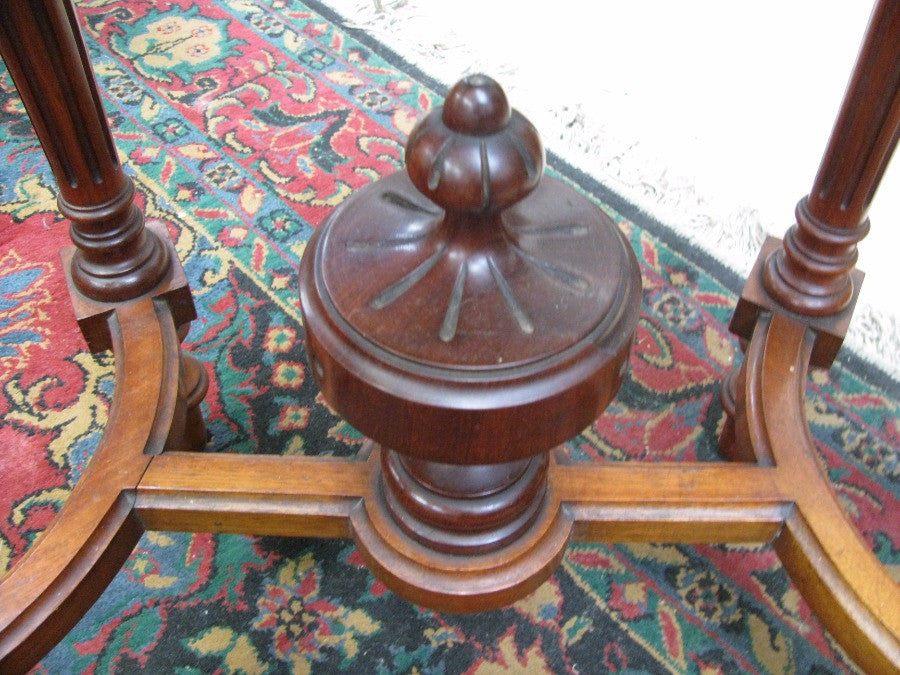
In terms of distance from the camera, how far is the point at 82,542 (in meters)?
0.68

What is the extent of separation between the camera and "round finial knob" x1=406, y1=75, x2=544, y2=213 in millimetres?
466

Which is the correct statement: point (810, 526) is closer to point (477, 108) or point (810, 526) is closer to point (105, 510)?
point (477, 108)

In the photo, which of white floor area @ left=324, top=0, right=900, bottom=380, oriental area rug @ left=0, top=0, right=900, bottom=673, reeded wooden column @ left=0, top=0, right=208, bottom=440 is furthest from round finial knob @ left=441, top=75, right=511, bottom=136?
white floor area @ left=324, top=0, right=900, bottom=380

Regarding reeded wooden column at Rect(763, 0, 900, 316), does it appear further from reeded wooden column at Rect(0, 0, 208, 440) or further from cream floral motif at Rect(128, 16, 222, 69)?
cream floral motif at Rect(128, 16, 222, 69)

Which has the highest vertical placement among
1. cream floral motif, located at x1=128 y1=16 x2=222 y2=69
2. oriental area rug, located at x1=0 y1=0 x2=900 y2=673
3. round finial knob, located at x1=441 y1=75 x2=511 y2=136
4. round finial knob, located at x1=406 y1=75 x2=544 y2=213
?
round finial knob, located at x1=441 y1=75 x2=511 y2=136

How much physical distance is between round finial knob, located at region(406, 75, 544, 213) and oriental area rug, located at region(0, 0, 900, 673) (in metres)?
0.50

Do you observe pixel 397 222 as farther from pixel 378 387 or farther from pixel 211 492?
pixel 211 492

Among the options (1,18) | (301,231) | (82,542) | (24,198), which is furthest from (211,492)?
(24,198)

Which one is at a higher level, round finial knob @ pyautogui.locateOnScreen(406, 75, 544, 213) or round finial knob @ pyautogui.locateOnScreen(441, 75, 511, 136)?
round finial knob @ pyautogui.locateOnScreen(441, 75, 511, 136)

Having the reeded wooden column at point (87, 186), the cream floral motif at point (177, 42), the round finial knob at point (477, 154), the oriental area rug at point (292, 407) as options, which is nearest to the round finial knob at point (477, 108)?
the round finial knob at point (477, 154)

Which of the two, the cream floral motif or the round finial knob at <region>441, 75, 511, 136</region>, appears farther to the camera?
the cream floral motif

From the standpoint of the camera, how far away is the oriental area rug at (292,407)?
2.69 feet

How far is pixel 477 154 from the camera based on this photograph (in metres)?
0.47

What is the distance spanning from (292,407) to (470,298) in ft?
1.78
